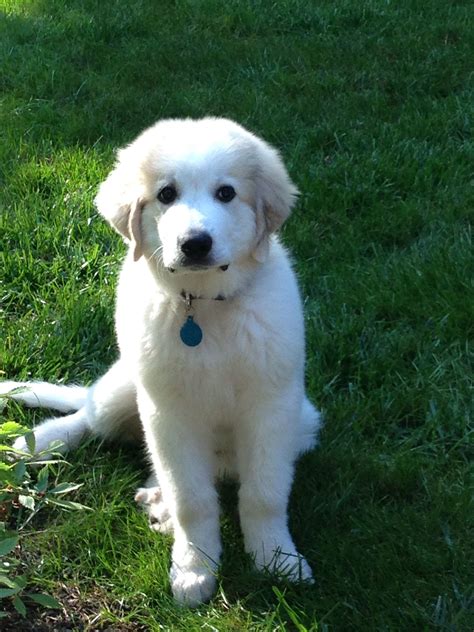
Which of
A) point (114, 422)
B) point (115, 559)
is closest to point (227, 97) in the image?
point (114, 422)

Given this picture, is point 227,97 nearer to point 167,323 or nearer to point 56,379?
point 56,379

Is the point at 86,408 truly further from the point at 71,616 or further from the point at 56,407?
the point at 71,616

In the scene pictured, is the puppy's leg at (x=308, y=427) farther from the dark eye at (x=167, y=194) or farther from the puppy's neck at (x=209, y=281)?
the dark eye at (x=167, y=194)

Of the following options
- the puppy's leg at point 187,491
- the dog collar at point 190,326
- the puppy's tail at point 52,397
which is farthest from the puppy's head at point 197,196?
the puppy's tail at point 52,397

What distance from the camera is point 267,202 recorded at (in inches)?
104

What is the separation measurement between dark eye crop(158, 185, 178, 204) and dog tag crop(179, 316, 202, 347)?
339mm

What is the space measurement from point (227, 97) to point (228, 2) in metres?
1.46

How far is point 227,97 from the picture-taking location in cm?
545

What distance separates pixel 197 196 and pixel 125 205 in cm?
26

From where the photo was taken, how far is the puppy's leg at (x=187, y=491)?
104 inches

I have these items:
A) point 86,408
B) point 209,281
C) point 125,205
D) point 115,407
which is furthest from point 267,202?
point 86,408

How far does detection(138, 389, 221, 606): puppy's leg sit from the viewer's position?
2648 millimetres

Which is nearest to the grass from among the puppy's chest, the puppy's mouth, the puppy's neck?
the puppy's chest

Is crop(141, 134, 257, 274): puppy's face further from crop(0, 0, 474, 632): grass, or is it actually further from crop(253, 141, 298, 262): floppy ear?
crop(0, 0, 474, 632): grass
